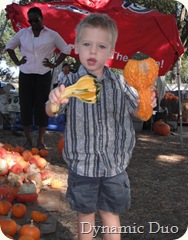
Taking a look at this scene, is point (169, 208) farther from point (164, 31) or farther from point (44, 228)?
point (164, 31)

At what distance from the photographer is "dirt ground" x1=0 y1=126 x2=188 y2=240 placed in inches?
124

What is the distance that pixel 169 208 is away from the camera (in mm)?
3711

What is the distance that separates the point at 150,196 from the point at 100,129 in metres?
1.93

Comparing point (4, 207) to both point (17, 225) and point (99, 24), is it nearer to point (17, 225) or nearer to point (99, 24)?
point (17, 225)

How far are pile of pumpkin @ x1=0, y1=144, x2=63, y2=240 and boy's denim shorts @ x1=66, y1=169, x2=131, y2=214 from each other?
499 millimetres

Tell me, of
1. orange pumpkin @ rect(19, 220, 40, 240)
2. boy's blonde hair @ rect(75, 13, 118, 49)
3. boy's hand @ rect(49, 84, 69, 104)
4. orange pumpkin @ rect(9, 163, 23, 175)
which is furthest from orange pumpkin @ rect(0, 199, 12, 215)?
boy's blonde hair @ rect(75, 13, 118, 49)

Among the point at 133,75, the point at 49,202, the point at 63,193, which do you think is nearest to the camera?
the point at 133,75

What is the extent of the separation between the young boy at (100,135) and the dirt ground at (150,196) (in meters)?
0.73

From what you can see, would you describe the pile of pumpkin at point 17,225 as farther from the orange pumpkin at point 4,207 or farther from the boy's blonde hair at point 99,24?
the boy's blonde hair at point 99,24

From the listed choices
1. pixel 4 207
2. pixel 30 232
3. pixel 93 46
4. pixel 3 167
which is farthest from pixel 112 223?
pixel 3 167

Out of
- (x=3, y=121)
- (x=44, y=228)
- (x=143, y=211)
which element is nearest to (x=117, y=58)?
(x=3, y=121)

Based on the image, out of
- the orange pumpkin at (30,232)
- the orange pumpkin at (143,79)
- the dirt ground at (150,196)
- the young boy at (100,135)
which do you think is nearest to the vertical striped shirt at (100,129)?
the young boy at (100,135)

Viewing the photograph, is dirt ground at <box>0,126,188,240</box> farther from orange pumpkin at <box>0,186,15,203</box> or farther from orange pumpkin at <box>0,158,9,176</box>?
orange pumpkin at <box>0,158,9,176</box>

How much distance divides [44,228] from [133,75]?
1.51 metres
